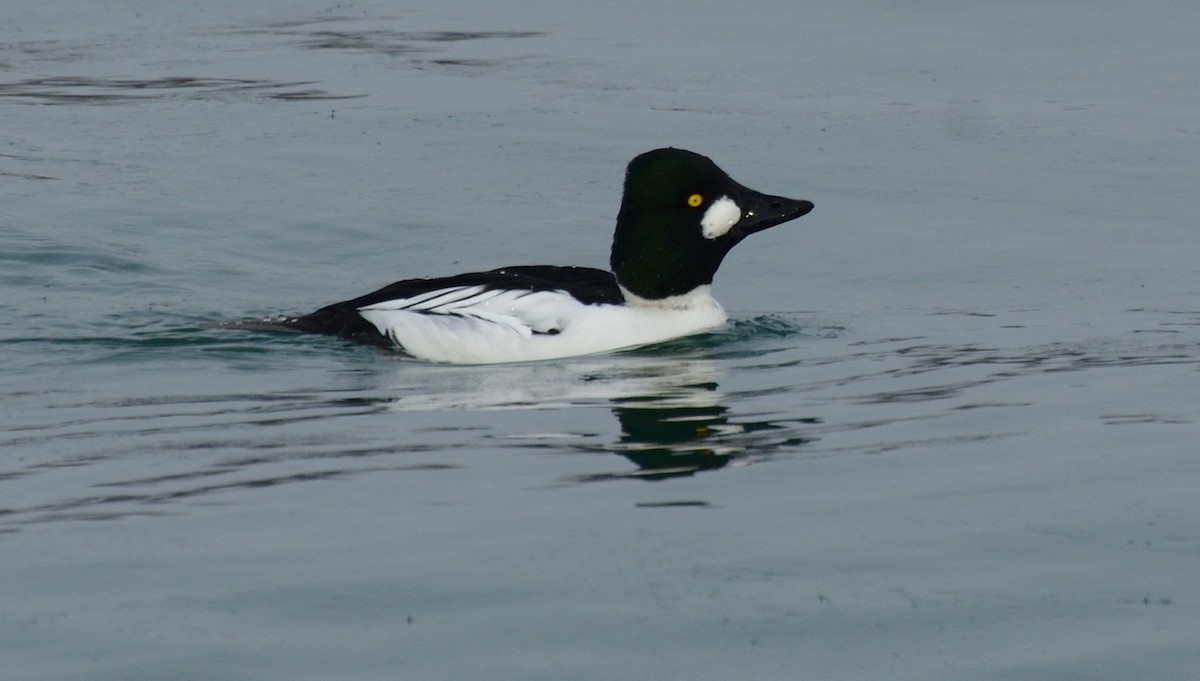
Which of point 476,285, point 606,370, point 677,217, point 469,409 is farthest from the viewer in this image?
→ point 677,217

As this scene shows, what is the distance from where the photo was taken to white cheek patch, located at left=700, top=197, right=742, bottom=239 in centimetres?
944

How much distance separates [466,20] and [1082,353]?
12286 mm

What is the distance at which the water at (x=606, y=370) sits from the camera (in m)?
4.80

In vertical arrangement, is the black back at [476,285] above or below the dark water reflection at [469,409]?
above

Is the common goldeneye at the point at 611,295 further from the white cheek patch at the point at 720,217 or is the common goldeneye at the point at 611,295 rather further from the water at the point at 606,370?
the water at the point at 606,370

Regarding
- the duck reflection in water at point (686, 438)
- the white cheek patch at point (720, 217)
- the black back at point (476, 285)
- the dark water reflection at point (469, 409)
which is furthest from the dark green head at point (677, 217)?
the duck reflection in water at point (686, 438)

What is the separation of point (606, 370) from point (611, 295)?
842mm

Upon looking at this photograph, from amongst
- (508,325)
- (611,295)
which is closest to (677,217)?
(611,295)

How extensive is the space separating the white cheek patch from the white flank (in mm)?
499

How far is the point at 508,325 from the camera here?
9.09 metres

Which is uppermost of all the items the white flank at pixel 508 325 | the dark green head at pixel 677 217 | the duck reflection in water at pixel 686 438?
the dark green head at pixel 677 217

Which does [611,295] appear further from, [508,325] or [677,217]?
[508,325]

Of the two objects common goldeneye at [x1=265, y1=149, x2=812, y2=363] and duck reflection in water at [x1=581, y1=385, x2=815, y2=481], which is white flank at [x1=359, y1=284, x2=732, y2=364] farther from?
duck reflection in water at [x1=581, y1=385, x2=815, y2=481]

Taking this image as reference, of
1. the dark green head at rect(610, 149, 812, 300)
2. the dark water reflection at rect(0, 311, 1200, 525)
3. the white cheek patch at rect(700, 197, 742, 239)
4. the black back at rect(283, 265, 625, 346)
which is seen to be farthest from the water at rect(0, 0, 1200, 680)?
the white cheek patch at rect(700, 197, 742, 239)
